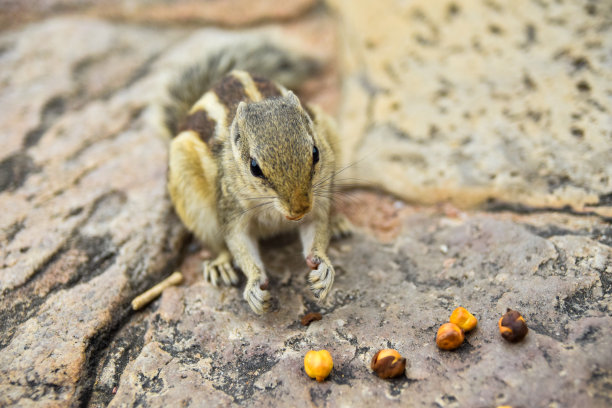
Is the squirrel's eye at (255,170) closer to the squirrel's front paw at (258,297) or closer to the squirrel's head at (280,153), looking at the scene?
the squirrel's head at (280,153)

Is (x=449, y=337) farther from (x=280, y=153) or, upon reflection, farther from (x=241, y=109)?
(x=241, y=109)

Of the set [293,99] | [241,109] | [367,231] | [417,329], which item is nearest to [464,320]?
[417,329]

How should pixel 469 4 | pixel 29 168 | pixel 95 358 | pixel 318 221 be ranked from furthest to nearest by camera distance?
1. pixel 469 4
2. pixel 29 168
3. pixel 318 221
4. pixel 95 358

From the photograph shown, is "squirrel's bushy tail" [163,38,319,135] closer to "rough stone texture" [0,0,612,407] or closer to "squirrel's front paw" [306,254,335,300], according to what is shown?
"rough stone texture" [0,0,612,407]

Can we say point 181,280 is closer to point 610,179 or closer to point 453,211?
point 453,211

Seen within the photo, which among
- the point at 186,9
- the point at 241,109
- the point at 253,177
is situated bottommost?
the point at 253,177

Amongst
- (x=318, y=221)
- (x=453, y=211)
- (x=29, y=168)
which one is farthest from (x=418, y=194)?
(x=29, y=168)
